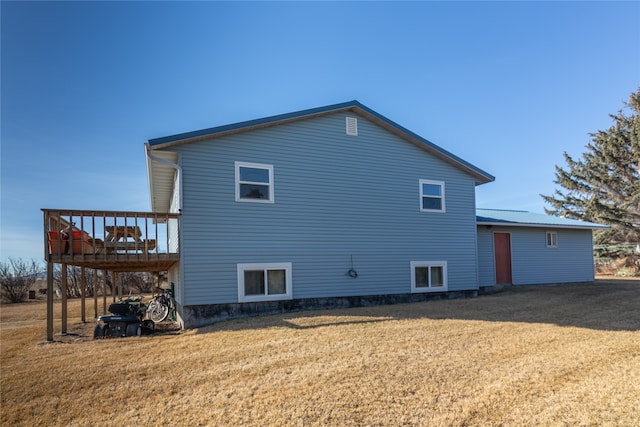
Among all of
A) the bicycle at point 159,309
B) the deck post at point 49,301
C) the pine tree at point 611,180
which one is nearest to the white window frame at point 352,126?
the bicycle at point 159,309

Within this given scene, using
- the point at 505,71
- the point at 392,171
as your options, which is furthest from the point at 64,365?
the point at 505,71

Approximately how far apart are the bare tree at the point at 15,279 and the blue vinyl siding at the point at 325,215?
2106 cm

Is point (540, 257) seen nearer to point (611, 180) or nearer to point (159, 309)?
point (159, 309)

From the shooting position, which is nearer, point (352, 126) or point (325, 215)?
point (325, 215)

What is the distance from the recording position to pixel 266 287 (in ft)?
34.5

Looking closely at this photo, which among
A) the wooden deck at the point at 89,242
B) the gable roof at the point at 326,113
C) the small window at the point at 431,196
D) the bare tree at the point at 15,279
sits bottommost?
the bare tree at the point at 15,279

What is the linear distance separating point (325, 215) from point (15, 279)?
914 inches

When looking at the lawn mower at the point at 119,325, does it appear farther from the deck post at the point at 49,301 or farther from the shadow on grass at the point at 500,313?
the shadow on grass at the point at 500,313

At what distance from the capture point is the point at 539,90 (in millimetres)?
16422

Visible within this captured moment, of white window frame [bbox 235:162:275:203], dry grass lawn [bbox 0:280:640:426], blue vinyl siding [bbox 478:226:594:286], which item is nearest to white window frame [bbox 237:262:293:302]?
dry grass lawn [bbox 0:280:640:426]

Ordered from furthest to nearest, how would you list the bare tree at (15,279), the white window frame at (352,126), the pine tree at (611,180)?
the pine tree at (611,180)
the bare tree at (15,279)
the white window frame at (352,126)

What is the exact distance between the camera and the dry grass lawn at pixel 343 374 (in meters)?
4.21

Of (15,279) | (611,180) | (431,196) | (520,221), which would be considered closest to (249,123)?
(431,196)

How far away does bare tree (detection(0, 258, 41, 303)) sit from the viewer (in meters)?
23.4
